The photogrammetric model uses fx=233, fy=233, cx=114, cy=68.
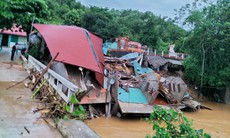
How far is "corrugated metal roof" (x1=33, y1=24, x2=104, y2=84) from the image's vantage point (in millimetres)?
9875

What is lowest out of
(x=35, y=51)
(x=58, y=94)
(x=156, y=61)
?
(x=58, y=94)

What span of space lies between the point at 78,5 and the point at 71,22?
15.5 metres

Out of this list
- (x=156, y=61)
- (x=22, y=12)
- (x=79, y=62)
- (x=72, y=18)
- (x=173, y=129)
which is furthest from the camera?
(x=72, y=18)

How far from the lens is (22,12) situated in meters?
20.4

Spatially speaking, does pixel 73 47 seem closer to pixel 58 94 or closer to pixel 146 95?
pixel 58 94

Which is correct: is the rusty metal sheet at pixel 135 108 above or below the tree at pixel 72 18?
below

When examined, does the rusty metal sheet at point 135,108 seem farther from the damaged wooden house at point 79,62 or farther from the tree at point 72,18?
the tree at point 72,18

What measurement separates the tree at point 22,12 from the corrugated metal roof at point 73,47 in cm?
767

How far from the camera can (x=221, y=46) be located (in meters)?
18.2

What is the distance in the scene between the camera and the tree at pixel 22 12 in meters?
18.3

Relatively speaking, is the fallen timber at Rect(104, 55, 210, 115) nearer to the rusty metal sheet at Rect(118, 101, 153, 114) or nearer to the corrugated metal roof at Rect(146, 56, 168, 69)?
the rusty metal sheet at Rect(118, 101, 153, 114)

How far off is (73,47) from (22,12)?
12224mm

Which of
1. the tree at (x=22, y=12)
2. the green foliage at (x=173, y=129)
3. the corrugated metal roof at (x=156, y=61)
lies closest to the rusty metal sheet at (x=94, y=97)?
the green foliage at (x=173, y=129)

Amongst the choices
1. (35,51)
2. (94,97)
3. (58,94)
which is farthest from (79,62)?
(35,51)
